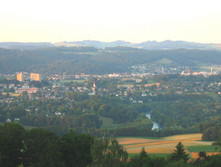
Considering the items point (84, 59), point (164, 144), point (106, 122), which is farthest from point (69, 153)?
point (84, 59)

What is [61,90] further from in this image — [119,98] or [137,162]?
[137,162]

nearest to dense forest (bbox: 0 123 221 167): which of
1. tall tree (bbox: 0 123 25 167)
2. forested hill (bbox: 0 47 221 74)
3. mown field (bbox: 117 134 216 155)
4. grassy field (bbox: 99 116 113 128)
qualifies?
tall tree (bbox: 0 123 25 167)

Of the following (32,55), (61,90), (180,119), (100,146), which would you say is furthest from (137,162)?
(32,55)

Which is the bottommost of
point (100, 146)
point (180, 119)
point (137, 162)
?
point (180, 119)

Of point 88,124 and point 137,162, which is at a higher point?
point 137,162

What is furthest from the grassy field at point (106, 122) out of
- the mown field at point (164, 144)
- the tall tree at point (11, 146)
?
the tall tree at point (11, 146)

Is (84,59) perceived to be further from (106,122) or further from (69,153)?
(69,153)

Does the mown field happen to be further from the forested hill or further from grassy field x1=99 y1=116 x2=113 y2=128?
the forested hill
